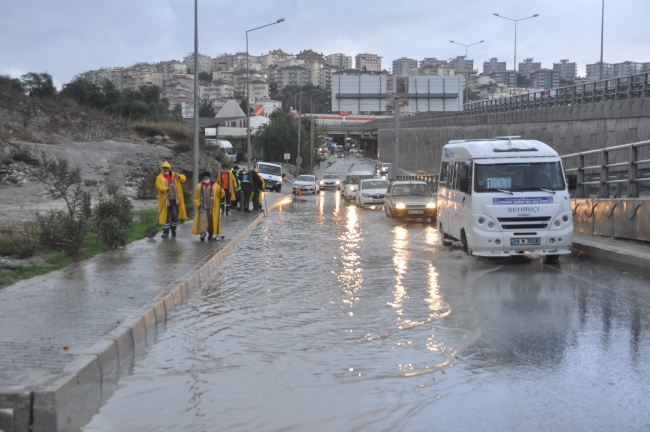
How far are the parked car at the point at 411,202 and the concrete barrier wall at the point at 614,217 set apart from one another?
823 centimetres

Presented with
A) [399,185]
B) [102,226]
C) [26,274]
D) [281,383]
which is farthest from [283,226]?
[281,383]

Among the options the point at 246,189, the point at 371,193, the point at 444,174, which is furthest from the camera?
the point at 371,193

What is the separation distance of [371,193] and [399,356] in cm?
3165

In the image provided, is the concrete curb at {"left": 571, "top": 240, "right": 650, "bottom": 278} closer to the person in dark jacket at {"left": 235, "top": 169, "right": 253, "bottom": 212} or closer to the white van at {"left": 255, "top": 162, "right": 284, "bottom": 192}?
the person in dark jacket at {"left": 235, "top": 169, "right": 253, "bottom": 212}

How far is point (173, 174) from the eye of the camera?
1847 cm

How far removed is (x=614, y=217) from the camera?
16.7 meters

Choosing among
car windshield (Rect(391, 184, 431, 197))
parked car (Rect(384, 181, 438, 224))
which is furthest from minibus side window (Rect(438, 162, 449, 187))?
car windshield (Rect(391, 184, 431, 197))

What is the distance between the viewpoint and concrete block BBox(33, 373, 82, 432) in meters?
5.31

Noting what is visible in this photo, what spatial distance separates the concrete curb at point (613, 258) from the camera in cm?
1274

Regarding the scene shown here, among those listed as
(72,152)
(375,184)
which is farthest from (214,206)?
(72,152)

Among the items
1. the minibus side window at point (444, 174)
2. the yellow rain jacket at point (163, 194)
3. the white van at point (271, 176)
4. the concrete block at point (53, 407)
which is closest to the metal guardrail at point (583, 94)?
the minibus side window at point (444, 174)

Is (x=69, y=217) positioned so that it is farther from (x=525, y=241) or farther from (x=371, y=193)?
(x=371, y=193)

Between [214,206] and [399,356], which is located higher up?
[214,206]

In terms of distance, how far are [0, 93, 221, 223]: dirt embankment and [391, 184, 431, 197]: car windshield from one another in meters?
9.69
